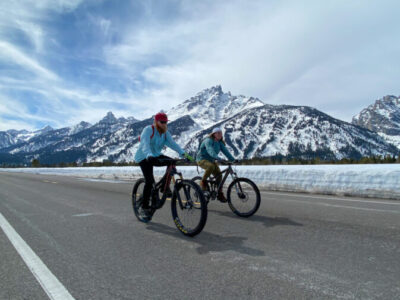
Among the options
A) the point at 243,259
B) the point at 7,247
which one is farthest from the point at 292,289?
the point at 7,247

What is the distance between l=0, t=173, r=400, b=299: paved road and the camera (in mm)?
2590

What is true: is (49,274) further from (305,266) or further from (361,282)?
(361,282)

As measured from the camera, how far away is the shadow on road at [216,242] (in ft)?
12.2

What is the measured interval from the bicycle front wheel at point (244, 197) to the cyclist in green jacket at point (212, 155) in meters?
0.36

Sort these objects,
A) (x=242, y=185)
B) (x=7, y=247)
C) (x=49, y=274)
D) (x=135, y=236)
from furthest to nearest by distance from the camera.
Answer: (x=242, y=185), (x=135, y=236), (x=7, y=247), (x=49, y=274)

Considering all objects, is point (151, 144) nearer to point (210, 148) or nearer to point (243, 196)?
point (210, 148)

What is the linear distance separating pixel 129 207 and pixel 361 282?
6119 mm

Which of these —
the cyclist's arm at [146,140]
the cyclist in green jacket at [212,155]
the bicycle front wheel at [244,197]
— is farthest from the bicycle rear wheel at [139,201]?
the bicycle front wheel at [244,197]

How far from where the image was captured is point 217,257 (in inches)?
137

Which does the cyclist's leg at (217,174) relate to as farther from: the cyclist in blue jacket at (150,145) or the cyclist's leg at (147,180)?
the cyclist's leg at (147,180)

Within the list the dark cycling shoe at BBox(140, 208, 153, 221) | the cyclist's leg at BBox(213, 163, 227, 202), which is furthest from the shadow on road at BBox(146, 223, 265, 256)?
the cyclist's leg at BBox(213, 163, 227, 202)

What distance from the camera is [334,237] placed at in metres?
4.20

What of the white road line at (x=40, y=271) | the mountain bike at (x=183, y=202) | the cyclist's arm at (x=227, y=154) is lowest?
the white road line at (x=40, y=271)

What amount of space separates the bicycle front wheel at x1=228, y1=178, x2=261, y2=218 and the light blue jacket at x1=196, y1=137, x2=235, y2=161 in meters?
0.73
